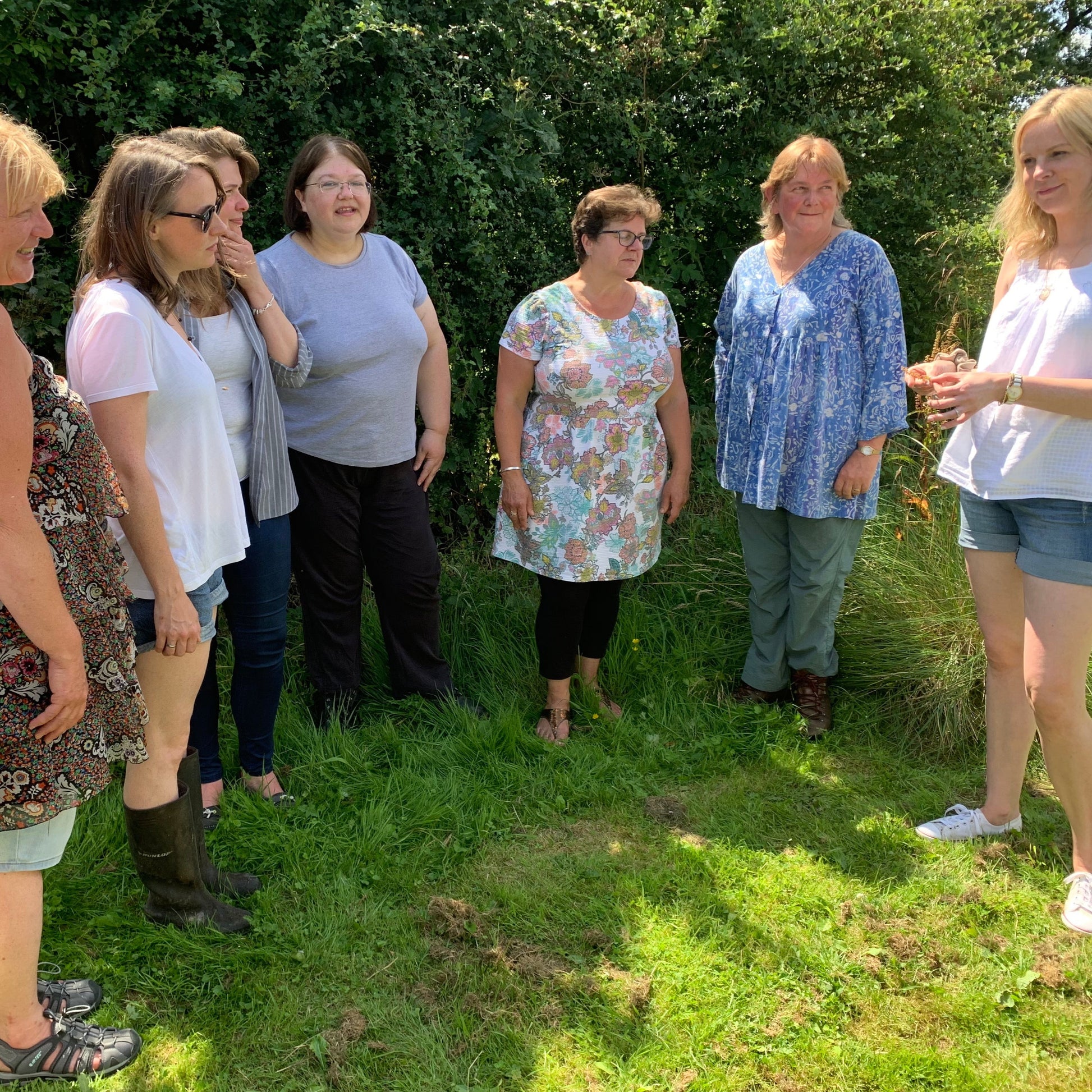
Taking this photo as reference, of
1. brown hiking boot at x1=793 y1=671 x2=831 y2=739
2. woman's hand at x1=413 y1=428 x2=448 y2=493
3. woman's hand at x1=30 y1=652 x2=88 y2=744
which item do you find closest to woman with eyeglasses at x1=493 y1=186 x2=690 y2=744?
woman's hand at x1=413 y1=428 x2=448 y2=493

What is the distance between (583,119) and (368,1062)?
4247 millimetres

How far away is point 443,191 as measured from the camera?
13.7ft

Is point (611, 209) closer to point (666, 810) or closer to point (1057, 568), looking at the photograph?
point (1057, 568)

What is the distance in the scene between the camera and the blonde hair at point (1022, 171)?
261 cm

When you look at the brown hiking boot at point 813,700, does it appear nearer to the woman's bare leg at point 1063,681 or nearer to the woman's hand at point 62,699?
the woman's bare leg at point 1063,681

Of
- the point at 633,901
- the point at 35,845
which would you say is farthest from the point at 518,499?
the point at 35,845

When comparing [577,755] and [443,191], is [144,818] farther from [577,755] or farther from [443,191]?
[443,191]

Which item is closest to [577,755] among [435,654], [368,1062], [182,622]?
[435,654]

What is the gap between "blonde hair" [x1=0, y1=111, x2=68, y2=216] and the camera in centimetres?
184

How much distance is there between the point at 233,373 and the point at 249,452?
243mm

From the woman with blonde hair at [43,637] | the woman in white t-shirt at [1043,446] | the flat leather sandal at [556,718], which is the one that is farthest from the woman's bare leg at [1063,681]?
→ the woman with blonde hair at [43,637]

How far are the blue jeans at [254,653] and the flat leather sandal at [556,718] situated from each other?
1.04m

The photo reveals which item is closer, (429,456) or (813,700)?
(429,456)

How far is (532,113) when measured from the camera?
175 inches
